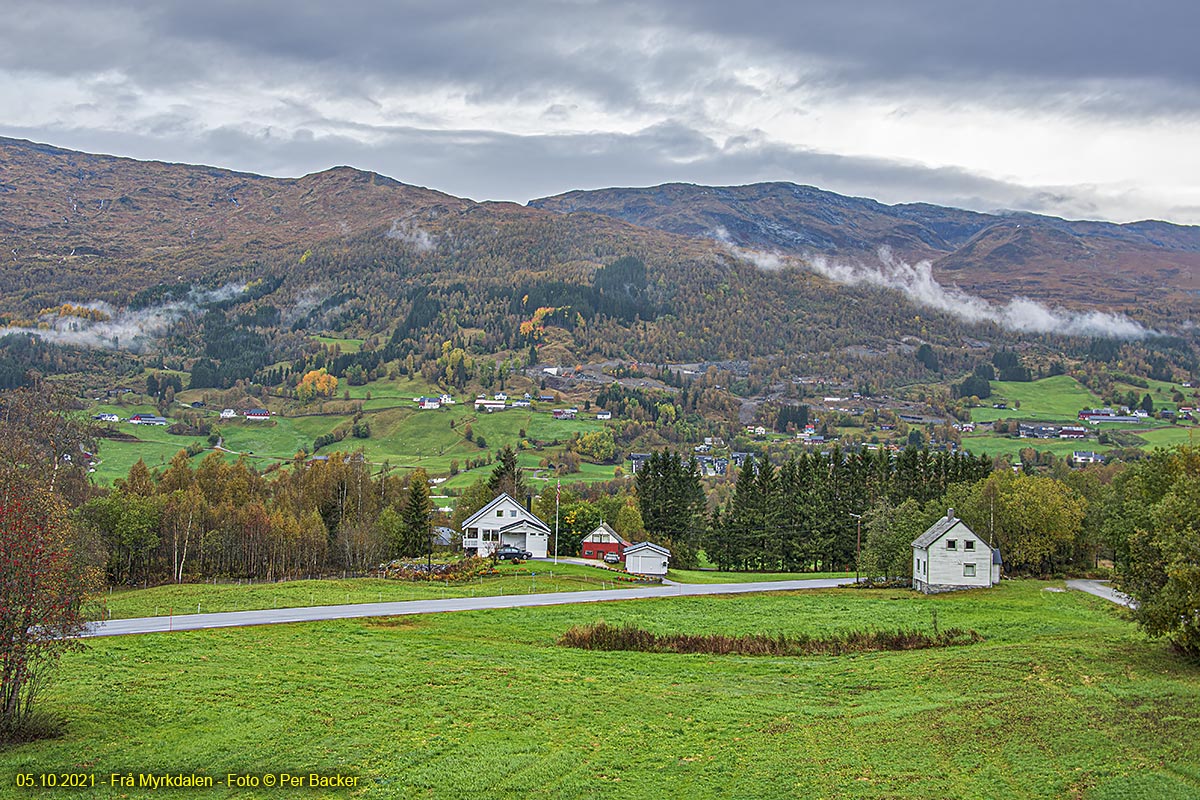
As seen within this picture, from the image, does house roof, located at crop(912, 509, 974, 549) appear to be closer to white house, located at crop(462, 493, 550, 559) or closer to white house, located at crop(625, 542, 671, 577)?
white house, located at crop(625, 542, 671, 577)

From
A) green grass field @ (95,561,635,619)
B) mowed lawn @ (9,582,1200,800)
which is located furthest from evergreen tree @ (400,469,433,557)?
mowed lawn @ (9,582,1200,800)

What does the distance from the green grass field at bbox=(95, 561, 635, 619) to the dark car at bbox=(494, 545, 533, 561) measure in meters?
7.94

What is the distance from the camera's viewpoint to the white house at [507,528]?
88.4m

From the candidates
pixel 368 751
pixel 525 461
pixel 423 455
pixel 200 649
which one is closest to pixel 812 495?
pixel 200 649

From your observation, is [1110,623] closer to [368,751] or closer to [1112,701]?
[1112,701]

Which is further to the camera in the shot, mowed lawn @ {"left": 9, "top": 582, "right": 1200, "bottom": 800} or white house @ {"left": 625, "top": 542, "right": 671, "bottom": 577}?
white house @ {"left": 625, "top": 542, "right": 671, "bottom": 577}

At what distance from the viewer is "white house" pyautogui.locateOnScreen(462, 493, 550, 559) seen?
3479 inches

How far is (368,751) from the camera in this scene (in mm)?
21156

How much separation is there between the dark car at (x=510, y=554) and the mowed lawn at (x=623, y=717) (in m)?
40.7

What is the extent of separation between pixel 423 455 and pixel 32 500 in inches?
6654

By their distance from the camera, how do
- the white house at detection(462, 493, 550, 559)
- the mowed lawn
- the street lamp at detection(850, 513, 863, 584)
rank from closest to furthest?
the mowed lawn < the street lamp at detection(850, 513, 863, 584) < the white house at detection(462, 493, 550, 559)

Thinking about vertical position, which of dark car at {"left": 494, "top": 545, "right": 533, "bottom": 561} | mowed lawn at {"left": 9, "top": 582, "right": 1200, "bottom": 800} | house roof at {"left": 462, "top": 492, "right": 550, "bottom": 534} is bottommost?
dark car at {"left": 494, "top": 545, "right": 533, "bottom": 561}

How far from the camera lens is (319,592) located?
184ft

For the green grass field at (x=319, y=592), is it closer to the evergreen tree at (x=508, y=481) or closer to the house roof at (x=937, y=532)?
the house roof at (x=937, y=532)
